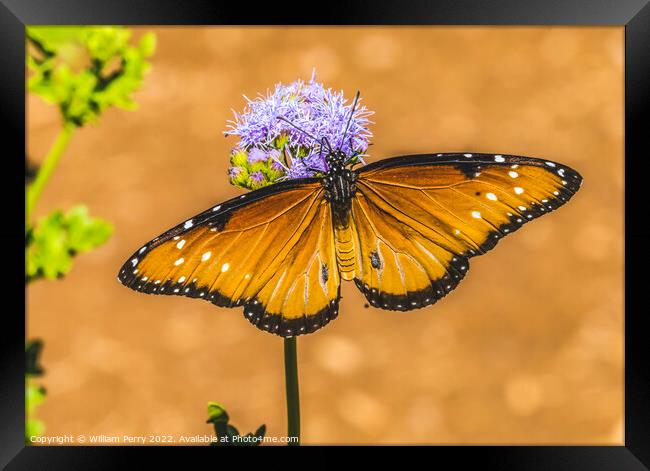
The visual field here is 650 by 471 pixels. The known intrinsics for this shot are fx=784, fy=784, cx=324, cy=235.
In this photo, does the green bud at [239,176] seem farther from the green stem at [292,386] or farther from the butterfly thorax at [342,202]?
the green stem at [292,386]

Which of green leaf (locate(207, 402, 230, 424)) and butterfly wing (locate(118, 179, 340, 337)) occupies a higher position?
butterfly wing (locate(118, 179, 340, 337))

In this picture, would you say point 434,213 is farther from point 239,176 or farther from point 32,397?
point 32,397

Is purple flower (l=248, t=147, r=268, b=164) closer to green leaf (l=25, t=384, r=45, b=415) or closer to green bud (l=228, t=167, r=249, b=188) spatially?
green bud (l=228, t=167, r=249, b=188)

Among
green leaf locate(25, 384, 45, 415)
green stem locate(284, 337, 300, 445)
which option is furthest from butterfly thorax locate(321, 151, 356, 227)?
green leaf locate(25, 384, 45, 415)

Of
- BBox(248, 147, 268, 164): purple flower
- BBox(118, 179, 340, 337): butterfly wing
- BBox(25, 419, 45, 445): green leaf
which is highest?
BBox(248, 147, 268, 164): purple flower

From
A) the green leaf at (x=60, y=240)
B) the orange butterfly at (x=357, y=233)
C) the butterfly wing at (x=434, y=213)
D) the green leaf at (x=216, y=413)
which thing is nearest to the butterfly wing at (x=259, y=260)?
the orange butterfly at (x=357, y=233)

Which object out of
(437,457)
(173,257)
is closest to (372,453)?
(437,457)
